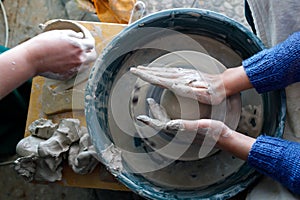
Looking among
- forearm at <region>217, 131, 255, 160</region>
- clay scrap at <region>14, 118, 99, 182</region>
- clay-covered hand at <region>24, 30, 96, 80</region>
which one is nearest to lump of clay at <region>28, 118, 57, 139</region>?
clay scrap at <region>14, 118, 99, 182</region>

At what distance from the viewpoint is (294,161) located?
3.17 feet

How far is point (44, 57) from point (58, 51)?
41 millimetres

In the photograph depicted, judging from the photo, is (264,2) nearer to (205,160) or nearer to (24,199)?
(205,160)

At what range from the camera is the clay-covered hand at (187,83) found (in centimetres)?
111

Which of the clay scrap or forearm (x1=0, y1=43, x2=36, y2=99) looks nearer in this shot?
forearm (x1=0, y1=43, x2=36, y2=99)

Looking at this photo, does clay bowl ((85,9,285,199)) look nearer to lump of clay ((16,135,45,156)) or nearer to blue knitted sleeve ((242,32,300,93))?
blue knitted sleeve ((242,32,300,93))

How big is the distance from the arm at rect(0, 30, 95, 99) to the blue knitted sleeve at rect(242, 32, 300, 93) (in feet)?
1.53

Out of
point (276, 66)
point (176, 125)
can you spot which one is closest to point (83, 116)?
point (176, 125)

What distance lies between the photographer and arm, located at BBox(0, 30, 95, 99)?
3.51ft

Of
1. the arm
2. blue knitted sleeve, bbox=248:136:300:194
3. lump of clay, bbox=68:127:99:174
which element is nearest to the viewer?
blue knitted sleeve, bbox=248:136:300:194

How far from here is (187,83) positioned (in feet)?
3.67

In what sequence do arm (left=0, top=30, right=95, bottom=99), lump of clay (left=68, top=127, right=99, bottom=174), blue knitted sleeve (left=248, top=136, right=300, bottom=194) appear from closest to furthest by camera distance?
1. blue knitted sleeve (left=248, top=136, right=300, bottom=194)
2. arm (left=0, top=30, right=95, bottom=99)
3. lump of clay (left=68, top=127, right=99, bottom=174)

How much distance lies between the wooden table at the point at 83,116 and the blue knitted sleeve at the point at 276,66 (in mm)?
476

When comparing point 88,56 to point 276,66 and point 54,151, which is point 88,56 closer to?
point 54,151
